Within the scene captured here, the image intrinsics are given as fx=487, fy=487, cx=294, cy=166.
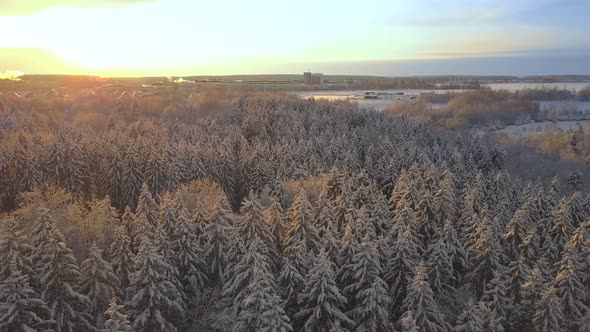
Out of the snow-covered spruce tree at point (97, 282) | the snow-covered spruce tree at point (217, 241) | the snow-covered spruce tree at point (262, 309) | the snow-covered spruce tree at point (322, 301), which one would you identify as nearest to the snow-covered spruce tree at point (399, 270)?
the snow-covered spruce tree at point (322, 301)

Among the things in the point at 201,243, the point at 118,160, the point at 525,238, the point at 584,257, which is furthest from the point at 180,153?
the point at 584,257

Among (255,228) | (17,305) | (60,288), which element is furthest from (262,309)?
(17,305)

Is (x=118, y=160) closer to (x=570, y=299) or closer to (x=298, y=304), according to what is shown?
(x=298, y=304)

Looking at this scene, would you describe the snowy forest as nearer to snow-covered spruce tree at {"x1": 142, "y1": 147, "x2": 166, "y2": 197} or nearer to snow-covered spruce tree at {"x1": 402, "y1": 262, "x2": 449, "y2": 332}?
snow-covered spruce tree at {"x1": 402, "y1": 262, "x2": 449, "y2": 332}

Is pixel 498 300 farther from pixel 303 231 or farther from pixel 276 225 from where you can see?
pixel 276 225

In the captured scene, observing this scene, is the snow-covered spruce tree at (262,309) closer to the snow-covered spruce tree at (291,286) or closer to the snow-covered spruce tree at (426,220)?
the snow-covered spruce tree at (291,286)

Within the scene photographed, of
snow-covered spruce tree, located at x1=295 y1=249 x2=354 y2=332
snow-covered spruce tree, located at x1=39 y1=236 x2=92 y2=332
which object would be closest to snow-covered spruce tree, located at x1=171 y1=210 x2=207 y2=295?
snow-covered spruce tree, located at x1=39 y1=236 x2=92 y2=332
